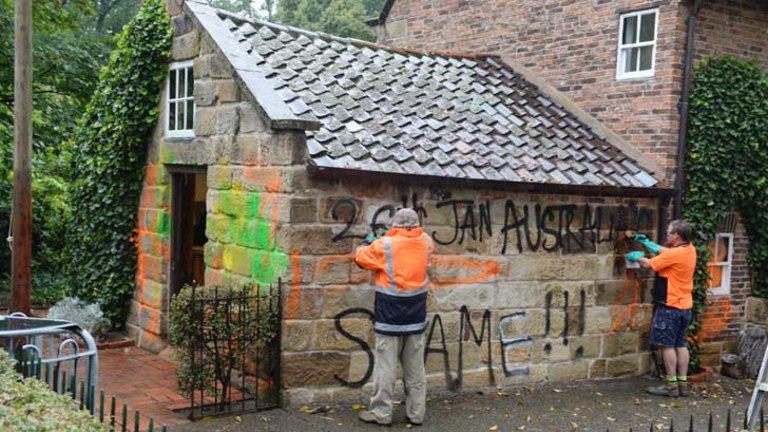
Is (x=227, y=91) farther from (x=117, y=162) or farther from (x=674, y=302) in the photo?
(x=674, y=302)

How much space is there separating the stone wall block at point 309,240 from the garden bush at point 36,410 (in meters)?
3.05

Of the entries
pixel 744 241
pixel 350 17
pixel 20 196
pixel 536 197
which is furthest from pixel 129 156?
pixel 350 17

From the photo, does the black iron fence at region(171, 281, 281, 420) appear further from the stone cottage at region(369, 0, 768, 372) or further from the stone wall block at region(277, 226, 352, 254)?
the stone cottage at region(369, 0, 768, 372)

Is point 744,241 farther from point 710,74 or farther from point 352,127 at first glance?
point 352,127

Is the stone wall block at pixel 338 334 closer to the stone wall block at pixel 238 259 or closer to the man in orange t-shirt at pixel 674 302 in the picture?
the stone wall block at pixel 238 259

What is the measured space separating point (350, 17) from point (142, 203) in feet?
73.7

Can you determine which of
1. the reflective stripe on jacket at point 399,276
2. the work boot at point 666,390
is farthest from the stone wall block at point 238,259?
the work boot at point 666,390

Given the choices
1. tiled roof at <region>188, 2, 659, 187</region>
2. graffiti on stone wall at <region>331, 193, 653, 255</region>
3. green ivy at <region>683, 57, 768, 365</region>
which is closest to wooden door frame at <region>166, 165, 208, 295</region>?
tiled roof at <region>188, 2, 659, 187</region>

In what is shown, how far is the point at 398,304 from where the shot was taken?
22.8 ft

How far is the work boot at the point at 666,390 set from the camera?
29.4ft

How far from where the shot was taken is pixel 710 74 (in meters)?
10.1

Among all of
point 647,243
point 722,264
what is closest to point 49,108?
point 647,243

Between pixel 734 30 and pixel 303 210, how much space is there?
6.70 m

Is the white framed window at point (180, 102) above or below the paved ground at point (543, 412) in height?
above
